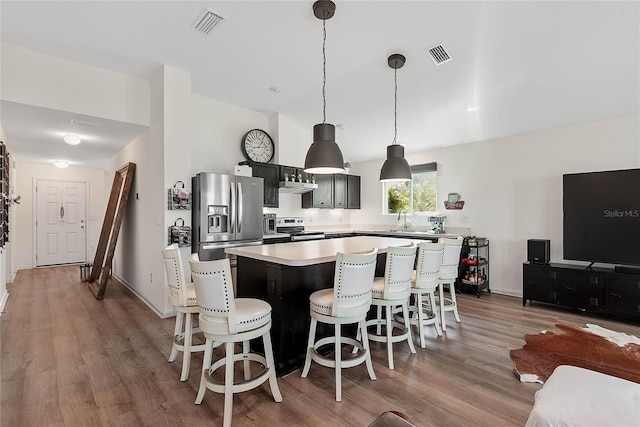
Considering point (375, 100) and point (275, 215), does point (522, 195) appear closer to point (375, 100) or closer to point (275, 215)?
point (375, 100)

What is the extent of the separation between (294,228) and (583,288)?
4.27 metres

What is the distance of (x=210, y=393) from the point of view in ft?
7.30

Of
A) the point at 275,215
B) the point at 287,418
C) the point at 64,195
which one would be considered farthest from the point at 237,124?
the point at 64,195

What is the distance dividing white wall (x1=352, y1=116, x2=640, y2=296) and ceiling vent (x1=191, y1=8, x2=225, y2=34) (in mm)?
4251

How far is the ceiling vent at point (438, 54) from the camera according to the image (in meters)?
3.31

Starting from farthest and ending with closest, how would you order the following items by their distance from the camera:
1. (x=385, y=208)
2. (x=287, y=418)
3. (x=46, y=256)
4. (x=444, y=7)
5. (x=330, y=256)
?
(x=46, y=256)
(x=385, y=208)
(x=444, y=7)
(x=330, y=256)
(x=287, y=418)

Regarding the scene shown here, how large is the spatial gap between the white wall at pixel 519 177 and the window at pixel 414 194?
0.19m

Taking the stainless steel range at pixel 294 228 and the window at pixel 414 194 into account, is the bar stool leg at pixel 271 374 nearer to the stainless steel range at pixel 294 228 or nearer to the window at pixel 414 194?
the stainless steel range at pixel 294 228

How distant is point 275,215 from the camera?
5301mm

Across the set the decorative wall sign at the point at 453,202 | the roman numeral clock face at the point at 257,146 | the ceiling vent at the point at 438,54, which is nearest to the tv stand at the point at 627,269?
the decorative wall sign at the point at 453,202

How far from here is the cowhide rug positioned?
8.29 feet

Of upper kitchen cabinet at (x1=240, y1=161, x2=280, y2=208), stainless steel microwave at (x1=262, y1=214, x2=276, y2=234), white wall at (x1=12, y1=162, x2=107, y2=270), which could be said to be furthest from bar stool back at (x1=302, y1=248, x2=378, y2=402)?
white wall at (x1=12, y1=162, x2=107, y2=270)

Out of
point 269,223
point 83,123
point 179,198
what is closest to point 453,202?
point 269,223

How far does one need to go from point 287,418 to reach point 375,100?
401 centimetres
